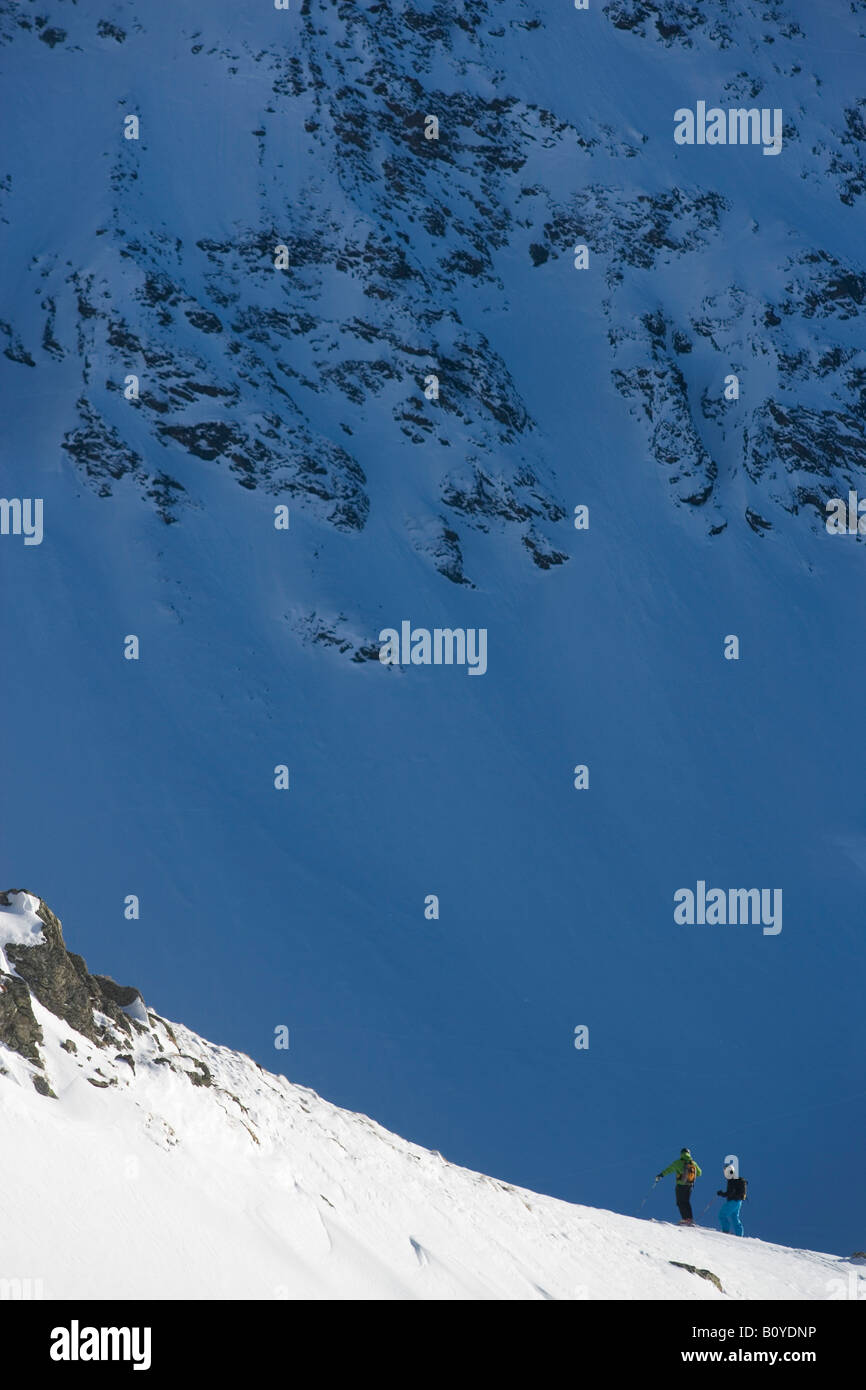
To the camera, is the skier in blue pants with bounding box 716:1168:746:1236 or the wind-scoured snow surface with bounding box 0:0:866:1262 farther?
the wind-scoured snow surface with bounding box 0:0:866:1262

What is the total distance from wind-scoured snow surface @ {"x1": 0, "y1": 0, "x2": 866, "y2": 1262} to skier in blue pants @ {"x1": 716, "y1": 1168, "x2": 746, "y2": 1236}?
25.8ft

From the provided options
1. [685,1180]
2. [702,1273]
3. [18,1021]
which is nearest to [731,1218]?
[685,1180]

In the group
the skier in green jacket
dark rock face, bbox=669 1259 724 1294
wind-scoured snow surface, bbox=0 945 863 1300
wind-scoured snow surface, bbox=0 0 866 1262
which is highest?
wind-scoured snow surface, bbox=0 0 866 1262

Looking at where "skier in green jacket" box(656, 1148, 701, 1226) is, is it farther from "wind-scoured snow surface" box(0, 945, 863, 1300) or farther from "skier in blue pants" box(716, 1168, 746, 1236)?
"wind-scoured snow surface" box(0, 945, 863, 1300)

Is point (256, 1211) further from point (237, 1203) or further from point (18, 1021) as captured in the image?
point (18, 1021)

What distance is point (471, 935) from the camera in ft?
94.7

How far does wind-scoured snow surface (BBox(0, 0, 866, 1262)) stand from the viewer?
2706cm

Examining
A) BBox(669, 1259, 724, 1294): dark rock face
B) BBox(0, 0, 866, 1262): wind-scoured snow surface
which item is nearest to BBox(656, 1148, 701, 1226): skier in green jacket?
BBox(669, 1259, 724, 1294): dark rock face

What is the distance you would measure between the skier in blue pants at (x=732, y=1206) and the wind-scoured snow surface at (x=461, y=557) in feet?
25.8

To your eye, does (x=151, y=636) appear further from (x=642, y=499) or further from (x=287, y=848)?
(x=642, y=499)

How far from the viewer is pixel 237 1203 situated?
356 inches

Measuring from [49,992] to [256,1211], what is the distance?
2.27 m

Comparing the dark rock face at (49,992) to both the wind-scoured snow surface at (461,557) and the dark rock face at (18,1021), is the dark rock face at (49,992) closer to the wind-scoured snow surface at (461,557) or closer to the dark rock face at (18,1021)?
the dark rock face at (18,1021)

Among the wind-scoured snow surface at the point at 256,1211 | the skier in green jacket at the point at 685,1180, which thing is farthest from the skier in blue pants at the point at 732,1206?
the wind-scoured snow surface at the point at 256,1211
